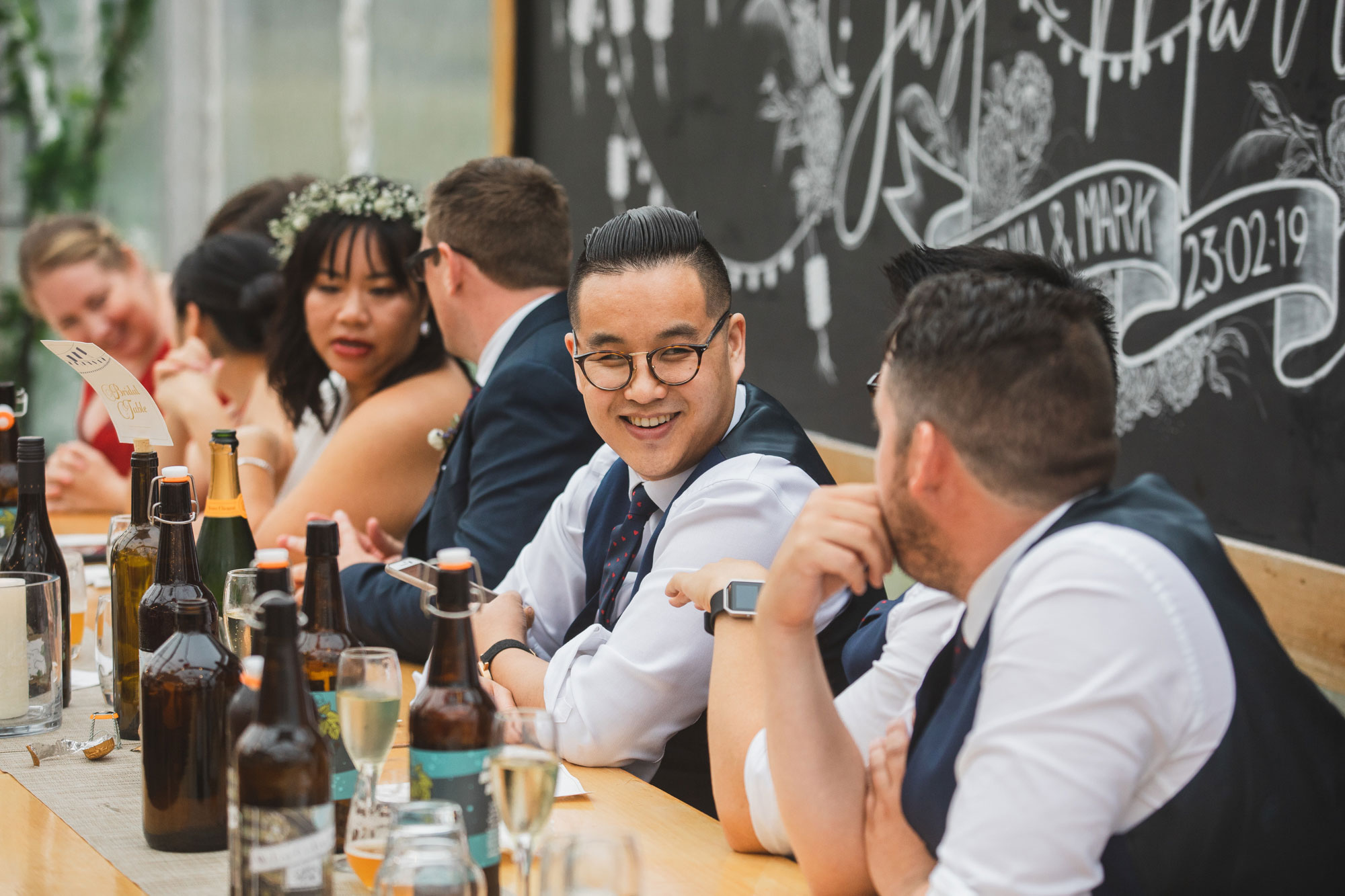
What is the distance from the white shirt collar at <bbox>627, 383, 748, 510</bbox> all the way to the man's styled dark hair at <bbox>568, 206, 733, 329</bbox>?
16 cm

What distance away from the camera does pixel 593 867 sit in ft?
3.19

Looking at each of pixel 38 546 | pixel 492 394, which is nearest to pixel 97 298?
pixel 492 394

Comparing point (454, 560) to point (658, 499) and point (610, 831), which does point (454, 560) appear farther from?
point (658, 499)

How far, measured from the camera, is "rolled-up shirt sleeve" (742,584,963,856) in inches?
56.4

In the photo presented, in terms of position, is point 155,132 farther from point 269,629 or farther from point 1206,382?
point 269,629

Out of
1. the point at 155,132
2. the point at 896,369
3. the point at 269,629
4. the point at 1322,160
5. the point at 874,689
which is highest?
the point at 155,132

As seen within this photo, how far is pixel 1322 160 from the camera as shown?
2182 mm

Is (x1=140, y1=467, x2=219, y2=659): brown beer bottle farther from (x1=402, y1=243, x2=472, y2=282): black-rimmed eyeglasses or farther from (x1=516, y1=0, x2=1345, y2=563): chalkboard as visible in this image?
(x1=516, y1=0, x2=1345, y2=563): chalkboard

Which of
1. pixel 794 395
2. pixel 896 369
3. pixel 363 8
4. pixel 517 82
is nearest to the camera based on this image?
pixel 896 369

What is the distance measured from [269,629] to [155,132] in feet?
22.8

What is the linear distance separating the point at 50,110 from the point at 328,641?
21.9 feet

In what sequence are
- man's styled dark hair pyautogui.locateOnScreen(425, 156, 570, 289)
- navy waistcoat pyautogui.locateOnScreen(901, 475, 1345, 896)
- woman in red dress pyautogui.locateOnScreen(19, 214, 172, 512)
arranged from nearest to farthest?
navy waistcoat pyautogui.locateOnScreen(901, 475, 1345, 896) < man's styled dark hair pyautogui.locateOnScreen(425, 156, 570, 289) < woman in red dress pyautogui.locateOnScreen(19, 214, 172, 512)

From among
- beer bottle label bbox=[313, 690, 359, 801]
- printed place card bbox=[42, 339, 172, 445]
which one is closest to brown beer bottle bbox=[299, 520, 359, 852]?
beer bottle label bbox=[313, 690, 359, 801]

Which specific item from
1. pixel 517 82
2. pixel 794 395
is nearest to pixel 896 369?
pixel 794 395
